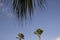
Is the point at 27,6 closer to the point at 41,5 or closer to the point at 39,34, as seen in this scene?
the point at 41,5

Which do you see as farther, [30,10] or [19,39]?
[19,39]

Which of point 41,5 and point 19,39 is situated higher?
point 19,39

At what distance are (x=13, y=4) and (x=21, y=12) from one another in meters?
0.11

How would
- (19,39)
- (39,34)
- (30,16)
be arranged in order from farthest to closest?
(19,39), (39,34), (30,16)

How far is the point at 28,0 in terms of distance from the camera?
1.62 metres

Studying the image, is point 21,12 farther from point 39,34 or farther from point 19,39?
point 19,39

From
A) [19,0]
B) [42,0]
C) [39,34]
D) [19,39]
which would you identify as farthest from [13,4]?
[19,39]

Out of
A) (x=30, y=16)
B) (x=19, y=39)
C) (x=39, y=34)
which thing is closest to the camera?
(x=30, y=16)

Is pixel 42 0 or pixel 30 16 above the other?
pixel 42 0

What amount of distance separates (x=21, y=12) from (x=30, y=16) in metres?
0.10

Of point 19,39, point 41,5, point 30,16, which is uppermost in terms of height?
point 19,39

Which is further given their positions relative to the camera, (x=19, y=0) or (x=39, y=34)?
(x=39, y=34)

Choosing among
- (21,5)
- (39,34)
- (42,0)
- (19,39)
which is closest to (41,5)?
(42,0)

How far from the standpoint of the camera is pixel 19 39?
4966cm
